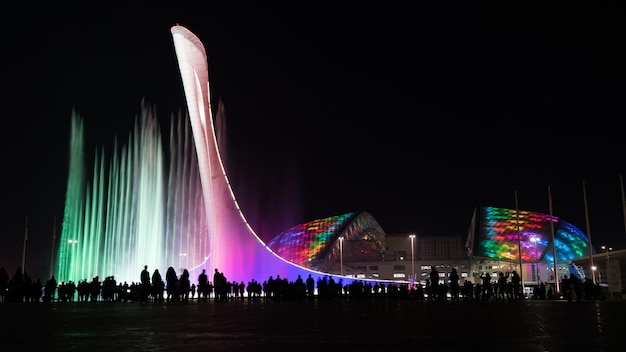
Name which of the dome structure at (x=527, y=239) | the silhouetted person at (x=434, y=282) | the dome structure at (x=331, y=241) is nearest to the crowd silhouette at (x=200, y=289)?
the silhouetted person at (x=434, y=282)

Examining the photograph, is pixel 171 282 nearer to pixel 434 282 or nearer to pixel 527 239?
pixel 434 282

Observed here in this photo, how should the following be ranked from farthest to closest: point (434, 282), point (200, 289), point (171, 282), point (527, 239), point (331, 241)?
point (331, 241)
point (527, 239)
point (200, 289)
point (434, 282)
point (171, 282)

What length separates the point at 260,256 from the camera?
34531 mm

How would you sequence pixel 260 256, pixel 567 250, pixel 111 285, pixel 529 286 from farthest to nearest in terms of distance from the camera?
pixel 567 250
pixel 529 286
pixel 260 256
pixel 111 285

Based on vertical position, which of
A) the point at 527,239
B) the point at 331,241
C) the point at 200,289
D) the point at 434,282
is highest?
the point at 331,241

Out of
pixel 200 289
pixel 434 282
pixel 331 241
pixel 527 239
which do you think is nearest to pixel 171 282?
pixel 200 289

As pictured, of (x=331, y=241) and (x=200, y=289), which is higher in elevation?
(x=331, y=241)

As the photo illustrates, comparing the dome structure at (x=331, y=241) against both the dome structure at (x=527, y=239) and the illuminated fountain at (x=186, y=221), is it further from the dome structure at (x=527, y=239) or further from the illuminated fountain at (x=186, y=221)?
the illuminated fountain at (x=186, y=221)

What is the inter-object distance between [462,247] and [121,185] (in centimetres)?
7042

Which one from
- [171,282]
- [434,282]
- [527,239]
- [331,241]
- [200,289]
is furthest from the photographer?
[331,241]

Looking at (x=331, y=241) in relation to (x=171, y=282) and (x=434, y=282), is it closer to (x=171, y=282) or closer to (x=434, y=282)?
(x=434, y=282)

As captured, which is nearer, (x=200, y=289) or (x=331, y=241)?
(x=200, y=289)

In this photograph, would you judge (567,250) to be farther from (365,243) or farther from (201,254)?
(201,254)

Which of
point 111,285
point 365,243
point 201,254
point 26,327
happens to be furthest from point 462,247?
point 26,327
